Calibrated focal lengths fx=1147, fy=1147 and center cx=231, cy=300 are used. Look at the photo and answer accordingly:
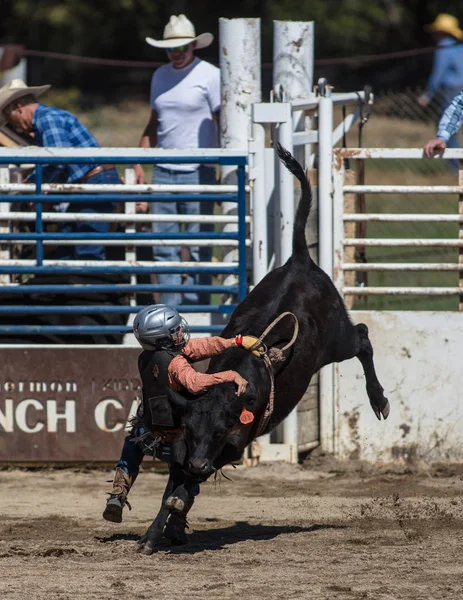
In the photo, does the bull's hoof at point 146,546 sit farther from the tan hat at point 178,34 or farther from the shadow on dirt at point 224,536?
the tan hat at point 178,34

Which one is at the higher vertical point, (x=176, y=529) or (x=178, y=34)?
(x=178, y=34)

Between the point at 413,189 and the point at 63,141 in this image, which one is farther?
the point at 63,141

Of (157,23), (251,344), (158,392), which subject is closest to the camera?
(158,392)

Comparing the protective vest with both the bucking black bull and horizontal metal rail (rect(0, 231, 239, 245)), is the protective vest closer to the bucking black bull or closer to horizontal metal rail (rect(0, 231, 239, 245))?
the bucking black bull

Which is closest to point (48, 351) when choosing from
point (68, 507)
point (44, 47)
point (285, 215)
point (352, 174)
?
point (68, 507)

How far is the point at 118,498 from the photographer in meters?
5.85

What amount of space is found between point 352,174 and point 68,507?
9.91ft

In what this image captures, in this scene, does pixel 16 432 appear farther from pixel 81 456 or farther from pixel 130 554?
pixel 130 554

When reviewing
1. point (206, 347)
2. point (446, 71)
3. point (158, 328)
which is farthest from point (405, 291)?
point (446, 71)

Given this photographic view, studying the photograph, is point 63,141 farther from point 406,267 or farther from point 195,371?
point 195,371

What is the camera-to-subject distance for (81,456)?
7.85m

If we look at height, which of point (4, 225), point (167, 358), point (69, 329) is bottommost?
point (69, 329)

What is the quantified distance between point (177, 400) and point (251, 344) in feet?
1.66

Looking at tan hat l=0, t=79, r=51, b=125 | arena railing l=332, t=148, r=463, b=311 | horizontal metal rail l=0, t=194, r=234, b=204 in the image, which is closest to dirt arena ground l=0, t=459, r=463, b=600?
arena railing l=332, t=148, r=463, b=311
